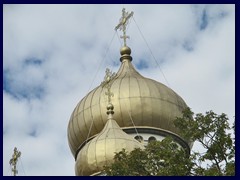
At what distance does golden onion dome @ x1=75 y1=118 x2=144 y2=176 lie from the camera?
14.9 meters

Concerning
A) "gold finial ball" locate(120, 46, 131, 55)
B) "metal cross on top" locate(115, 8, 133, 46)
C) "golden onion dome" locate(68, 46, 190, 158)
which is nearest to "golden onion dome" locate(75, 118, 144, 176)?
"golden onion dome" locate(68, 46, 190, 158)

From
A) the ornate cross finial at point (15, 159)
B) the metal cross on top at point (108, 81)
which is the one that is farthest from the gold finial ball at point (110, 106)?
the ornate cross finial at point (15, 159)

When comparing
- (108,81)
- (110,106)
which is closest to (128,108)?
(108,81)

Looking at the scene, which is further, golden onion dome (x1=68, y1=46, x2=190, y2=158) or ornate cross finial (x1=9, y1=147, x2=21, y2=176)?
golden onion dome (x1=68, y1=46, x2=190, y2=158)

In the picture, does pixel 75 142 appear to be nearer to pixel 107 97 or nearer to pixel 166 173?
pixel 107 97

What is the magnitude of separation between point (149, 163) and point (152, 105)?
716cm

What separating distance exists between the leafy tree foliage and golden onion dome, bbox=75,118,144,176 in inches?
139

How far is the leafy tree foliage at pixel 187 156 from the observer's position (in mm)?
10367

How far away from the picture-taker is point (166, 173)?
10.1 meters

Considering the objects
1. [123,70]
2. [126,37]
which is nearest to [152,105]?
[123,70]

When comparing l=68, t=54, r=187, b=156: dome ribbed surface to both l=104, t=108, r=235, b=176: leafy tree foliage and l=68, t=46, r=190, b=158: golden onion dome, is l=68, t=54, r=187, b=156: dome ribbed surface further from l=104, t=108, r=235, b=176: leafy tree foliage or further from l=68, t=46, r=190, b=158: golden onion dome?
l=104, t=108, r=235, b=176: leafy tree foliage

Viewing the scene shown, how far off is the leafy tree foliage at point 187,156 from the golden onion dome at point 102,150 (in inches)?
139

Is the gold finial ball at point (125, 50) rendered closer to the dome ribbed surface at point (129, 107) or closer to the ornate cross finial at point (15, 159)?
the dome ribbed surface at point (129, 107)

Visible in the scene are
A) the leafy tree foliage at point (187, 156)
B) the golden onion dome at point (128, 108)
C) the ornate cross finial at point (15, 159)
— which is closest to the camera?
the leafy tree foliage at point (187, 156)
